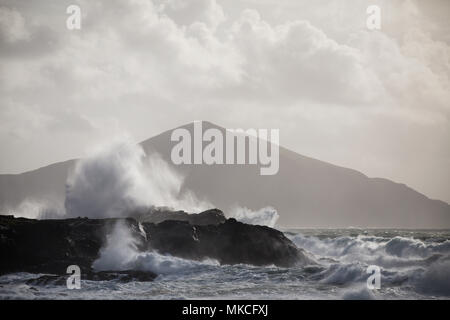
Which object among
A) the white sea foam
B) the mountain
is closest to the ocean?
the white sea foam

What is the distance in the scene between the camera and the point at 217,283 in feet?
80.6

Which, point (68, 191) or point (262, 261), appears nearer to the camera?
point (262, 261)

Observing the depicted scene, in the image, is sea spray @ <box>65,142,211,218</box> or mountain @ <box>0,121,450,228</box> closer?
sea spray @ <box>65,142,211,218</box>

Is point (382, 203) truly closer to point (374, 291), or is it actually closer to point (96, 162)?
point (96, 162)

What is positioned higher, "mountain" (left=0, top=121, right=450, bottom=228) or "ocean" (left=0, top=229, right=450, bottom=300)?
"mountain" (left=0, top=121, right=450, bottom=228)

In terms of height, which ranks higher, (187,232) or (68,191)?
(68,191)

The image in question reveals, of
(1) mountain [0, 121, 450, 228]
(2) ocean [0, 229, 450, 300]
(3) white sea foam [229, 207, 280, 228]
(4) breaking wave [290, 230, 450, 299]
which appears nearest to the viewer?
(2) ocean [0, 229, 450, 300]

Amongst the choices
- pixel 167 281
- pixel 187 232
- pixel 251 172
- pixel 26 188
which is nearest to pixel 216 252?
pixel 187 232

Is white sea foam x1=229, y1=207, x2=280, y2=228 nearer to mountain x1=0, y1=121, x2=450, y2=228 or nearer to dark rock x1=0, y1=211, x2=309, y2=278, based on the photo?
dark rock x1=0, y1=211, x2=309, y2=278

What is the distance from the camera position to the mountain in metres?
131

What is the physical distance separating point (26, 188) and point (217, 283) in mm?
106392

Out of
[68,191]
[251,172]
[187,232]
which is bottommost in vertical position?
[187,232]

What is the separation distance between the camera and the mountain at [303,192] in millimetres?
130750

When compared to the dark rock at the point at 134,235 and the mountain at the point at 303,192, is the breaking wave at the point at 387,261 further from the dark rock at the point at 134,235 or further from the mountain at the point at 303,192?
the mountain at the point at 303,192
